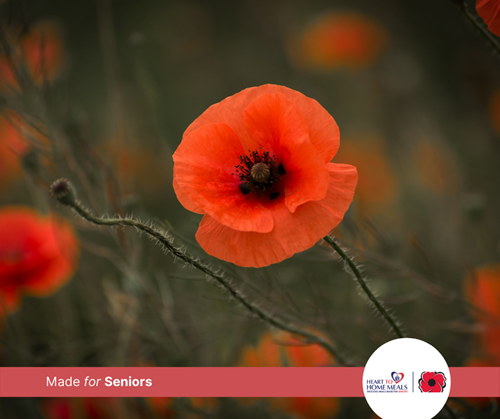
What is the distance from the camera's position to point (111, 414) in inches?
41.3

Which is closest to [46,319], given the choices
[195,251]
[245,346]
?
[245,346]

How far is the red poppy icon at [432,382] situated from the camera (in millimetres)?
604

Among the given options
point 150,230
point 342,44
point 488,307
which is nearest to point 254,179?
point 150,230

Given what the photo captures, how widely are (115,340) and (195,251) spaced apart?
1.74 feet

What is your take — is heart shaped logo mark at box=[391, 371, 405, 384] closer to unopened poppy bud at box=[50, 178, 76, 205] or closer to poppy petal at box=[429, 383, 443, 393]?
poppy petal at box=[429, 383, 443, 393]

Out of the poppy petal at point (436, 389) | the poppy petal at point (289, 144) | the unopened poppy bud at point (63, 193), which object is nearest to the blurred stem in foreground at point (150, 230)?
the unopened poppy bud at point (63, 193)

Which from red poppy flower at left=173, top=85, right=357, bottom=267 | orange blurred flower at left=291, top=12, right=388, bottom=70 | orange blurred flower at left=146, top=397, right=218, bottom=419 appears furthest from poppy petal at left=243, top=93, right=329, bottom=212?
orange blurred flower at left=291, top=12, right=388, bottom=70

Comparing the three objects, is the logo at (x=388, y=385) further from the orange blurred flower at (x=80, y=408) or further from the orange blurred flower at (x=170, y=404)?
the orange blurred flower at (x=80, y=408)

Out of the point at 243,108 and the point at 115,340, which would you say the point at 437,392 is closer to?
the point at 243,108

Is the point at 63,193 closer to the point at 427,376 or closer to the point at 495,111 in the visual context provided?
the point at 427,376

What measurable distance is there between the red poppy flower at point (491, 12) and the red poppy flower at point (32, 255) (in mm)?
985

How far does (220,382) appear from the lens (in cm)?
69

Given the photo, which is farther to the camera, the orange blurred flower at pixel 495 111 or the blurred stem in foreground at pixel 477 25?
the orange blurred flower at pixel 495 111

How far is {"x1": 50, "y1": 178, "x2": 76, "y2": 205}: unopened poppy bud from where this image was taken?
51 centimetres
